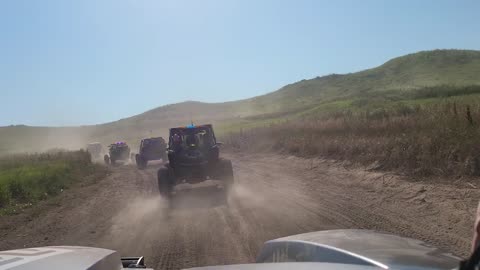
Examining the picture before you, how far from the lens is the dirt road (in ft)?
24.5

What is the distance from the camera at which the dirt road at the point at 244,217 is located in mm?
7473

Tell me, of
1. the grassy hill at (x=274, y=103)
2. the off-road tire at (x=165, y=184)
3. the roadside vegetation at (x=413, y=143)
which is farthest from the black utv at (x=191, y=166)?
the grassy hill at (x=274, y=103)

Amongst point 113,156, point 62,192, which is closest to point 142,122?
point 113,156

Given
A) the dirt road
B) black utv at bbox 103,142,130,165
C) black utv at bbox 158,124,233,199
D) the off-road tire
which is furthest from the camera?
black utv at bbox 103,142,130,165

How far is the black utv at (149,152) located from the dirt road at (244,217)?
13044 mm

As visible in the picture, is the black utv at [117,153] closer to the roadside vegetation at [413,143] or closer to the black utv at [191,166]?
the roadside vegetation at [413,143]

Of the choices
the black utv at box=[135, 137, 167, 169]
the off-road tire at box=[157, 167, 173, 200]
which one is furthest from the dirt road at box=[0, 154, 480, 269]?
the black utv at box=[135, 137, 167, 169]

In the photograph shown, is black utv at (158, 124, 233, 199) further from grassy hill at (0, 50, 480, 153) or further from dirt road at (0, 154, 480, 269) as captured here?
grassy hill at (0, 50, 480, 153)

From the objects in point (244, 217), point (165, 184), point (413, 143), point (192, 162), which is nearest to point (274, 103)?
point (192, 162)

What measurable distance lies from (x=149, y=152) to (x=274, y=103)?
94.0m

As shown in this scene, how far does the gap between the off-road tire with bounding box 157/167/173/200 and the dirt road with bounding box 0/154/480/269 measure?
0.27m

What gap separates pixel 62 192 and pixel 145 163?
11195 millimetres

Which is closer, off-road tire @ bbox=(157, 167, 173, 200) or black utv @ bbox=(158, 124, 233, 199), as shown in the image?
off-road tire @ bbox=(157, 167, 173, 200)

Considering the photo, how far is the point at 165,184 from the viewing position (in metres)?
13.9
